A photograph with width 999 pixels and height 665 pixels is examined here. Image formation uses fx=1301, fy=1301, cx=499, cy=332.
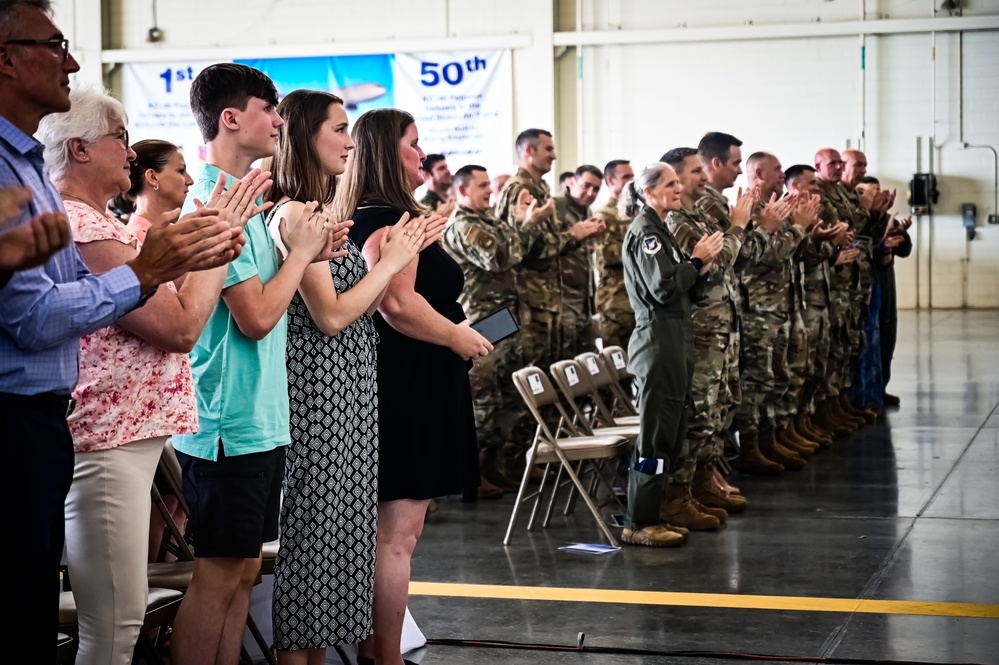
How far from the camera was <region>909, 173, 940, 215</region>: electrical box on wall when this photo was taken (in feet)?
54.5

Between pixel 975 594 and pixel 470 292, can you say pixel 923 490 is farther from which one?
pixel 470 292

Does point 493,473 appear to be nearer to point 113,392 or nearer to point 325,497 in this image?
point 325,497

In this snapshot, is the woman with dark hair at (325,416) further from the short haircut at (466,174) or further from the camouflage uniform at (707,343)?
the short haircut at (466,174)

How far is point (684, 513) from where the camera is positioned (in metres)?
5.97

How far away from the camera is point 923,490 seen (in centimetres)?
682

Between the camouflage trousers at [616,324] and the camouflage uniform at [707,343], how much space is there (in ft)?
8.29

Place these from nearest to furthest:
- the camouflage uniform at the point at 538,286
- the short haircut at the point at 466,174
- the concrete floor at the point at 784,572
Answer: the concrete floor at the point at 784,572 < the short haircut at the point at 466,174 < the camouflage uniform at the point at 538,286

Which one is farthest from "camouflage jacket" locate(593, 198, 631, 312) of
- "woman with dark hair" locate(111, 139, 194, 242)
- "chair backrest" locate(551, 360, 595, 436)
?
"woman with dark hair" locate(111, 139, 194, 242)

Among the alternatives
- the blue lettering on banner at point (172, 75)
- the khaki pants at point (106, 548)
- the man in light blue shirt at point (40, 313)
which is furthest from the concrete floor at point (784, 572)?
the blue lettering on banner at point (172, 75)

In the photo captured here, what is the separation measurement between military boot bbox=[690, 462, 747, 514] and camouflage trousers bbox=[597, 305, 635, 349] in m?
2.46

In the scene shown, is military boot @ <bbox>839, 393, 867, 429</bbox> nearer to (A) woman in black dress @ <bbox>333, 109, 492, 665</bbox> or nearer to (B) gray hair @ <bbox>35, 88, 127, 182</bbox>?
(A) woman in black dress @ <bbox>333, 109, 492, 665</bbox>

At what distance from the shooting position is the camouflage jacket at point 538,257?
784cm

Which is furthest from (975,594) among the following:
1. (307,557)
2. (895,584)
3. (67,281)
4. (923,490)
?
(67,281)

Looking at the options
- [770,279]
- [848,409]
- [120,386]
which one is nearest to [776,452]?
[770,279]
